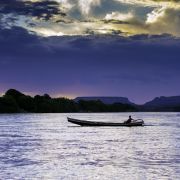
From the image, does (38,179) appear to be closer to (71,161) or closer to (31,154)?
(71,161)

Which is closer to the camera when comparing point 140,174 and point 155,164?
point 140,174

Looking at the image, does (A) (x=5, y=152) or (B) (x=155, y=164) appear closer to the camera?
(B) (x=155, y=164)

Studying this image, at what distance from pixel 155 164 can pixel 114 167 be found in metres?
4.23

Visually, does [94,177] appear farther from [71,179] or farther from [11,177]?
[11,177]

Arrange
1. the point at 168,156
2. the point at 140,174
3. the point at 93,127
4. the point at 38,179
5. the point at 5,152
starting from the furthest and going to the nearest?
the point at 93,127 < the point at 5,152 < the point at 168,156 < the point at 140,174 < the point at 38,179

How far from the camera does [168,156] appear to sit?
55.2 meters

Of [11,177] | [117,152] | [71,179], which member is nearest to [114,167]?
[71,179]

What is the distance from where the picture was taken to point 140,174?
134 feet

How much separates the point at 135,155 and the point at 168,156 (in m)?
3.63

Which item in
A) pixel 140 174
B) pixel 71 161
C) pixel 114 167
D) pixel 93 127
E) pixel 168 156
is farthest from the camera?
pixel 93 127

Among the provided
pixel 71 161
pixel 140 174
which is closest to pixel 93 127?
pixel 71 161

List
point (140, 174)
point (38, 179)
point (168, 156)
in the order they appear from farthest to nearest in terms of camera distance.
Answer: point (168, 156) < point (140, 174) < point (38, 179)

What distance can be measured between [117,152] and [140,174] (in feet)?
61.7

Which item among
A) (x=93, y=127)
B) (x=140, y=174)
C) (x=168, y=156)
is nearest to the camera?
(x=140, y=174)
